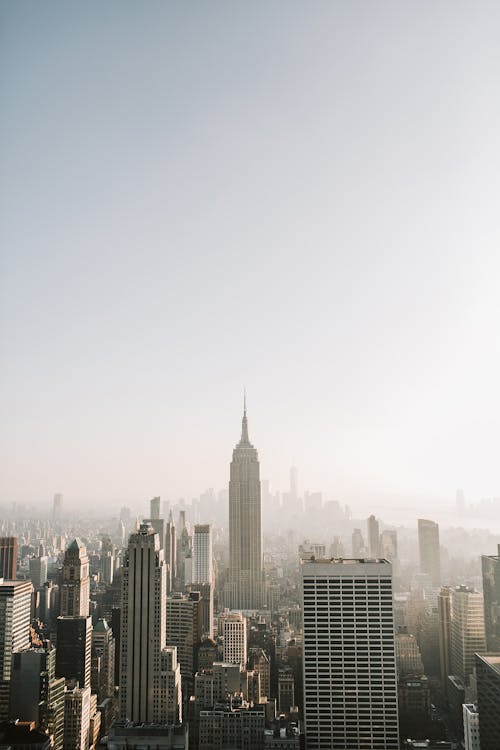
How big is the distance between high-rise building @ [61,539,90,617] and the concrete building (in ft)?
12.8

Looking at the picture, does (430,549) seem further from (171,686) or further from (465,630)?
(171,686)

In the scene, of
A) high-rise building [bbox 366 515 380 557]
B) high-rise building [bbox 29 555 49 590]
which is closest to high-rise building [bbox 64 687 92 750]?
high-rise building [bbox 29 555 49 590]

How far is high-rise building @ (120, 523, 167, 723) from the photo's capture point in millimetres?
5797

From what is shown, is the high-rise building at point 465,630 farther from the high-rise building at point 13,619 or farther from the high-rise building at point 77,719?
the high-rise building at point 13,619

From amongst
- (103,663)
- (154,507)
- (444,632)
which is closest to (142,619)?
(103,663)

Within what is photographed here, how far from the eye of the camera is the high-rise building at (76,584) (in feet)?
22.4

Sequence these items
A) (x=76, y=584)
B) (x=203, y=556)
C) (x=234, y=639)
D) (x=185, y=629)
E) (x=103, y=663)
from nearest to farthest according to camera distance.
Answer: (x=103, y=663) < (x=185, y=629) < (x=76, y=584) < (x=234, y=639) < (x=203, y=556)

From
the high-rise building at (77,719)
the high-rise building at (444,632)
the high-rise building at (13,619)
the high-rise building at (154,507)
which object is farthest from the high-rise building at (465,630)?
the high-rise building at (13,619)

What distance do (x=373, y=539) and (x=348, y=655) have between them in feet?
4.45

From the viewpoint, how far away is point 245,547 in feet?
37.2

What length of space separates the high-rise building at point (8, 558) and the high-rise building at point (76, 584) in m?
0.91

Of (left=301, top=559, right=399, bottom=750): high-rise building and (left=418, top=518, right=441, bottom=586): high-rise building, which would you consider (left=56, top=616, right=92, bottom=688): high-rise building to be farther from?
(left=418, top=518, right=441, bottom=586): high-rise building

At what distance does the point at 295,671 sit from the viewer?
19.7ft

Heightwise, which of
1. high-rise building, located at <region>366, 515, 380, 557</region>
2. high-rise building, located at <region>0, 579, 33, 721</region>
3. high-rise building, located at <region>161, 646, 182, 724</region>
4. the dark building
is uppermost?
high-rise building, located at <region>366, 515, 380, 557</region>
